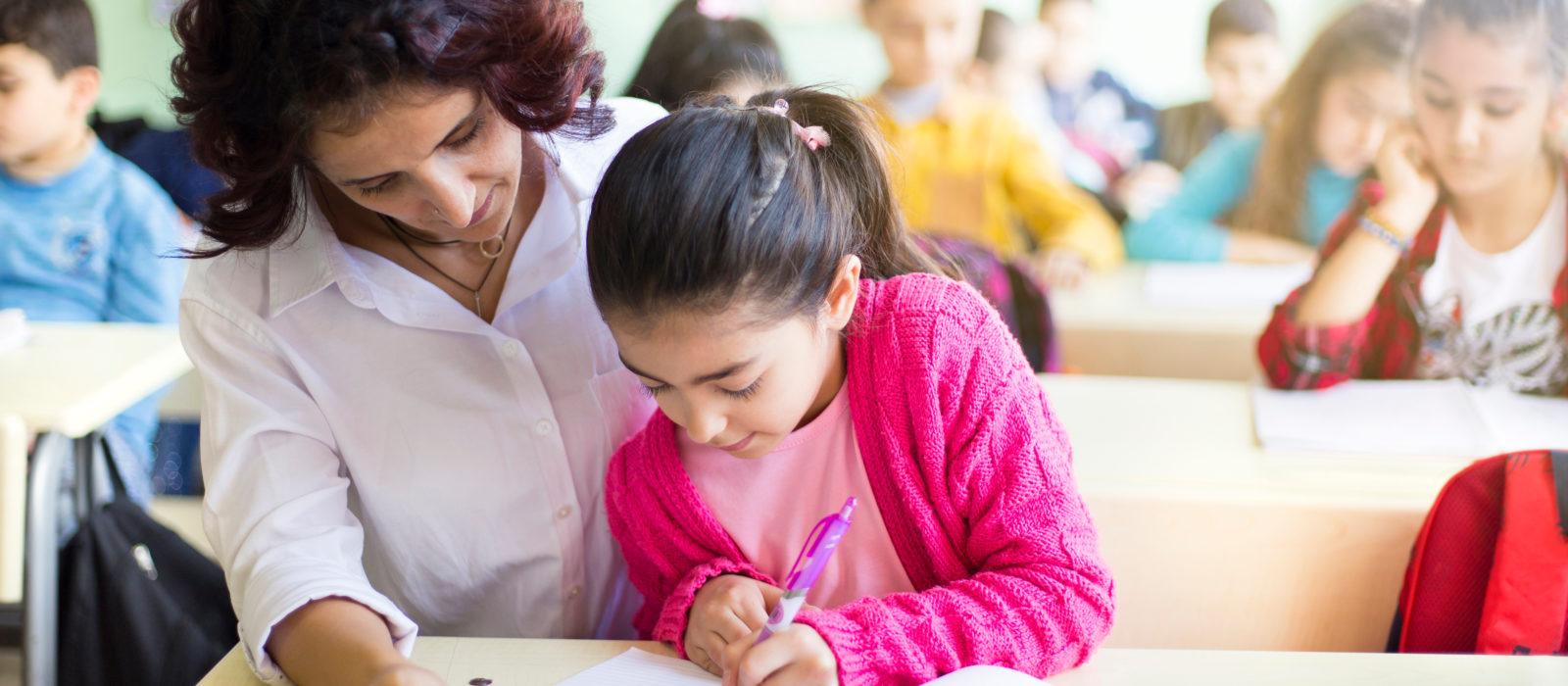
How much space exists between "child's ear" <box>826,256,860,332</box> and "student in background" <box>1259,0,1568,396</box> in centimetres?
101

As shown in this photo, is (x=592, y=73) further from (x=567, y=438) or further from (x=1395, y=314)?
(x=1395, y=314)

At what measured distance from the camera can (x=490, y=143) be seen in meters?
0.92

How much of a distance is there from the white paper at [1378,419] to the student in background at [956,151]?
122 cm

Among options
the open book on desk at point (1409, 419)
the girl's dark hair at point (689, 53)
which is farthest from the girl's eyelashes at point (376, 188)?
the girl's dark hair at point (689, 53)

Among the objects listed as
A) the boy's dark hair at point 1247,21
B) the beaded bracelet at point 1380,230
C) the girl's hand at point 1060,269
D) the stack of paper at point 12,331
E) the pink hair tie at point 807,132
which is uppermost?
the pink hair tie at point 807,132

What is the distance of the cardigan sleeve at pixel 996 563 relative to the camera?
864 millimetres

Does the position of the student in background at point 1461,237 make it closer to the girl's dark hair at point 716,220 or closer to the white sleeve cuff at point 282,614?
the girl's dark hair at point 716,220

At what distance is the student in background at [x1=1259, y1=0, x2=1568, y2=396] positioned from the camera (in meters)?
1.59

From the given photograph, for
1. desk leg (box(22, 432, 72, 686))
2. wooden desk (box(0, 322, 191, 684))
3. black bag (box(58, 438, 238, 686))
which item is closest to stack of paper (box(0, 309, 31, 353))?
wooden desk (box(0, 322, 191, 684))

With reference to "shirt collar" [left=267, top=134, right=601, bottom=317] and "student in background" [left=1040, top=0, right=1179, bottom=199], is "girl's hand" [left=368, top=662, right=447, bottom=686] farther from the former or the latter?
"student in background" [left=1040, top=0, right=1179, bottom=199]

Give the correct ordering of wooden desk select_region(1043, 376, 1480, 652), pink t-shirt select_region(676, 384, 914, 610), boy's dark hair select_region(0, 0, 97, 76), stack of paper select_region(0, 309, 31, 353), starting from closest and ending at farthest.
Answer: pink t-shirt select_region(676, 384, 914, 610) < wooden desk select_region(1043, 376, 1480, 652) < stack of paper select_region(0, 309, 31, 353) < boy's dark hair select_region(0, 0, 97, 76)

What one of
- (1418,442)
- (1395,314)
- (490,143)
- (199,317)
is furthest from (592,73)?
(1395,314)

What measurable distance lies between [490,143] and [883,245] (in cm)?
37

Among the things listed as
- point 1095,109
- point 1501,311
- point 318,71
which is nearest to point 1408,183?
point 1501,311
